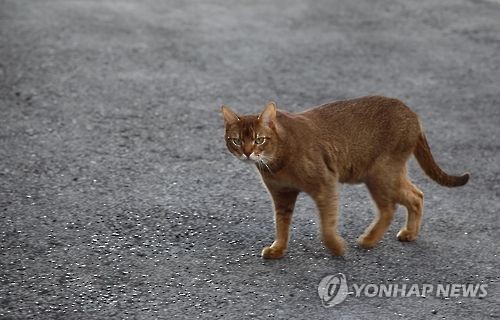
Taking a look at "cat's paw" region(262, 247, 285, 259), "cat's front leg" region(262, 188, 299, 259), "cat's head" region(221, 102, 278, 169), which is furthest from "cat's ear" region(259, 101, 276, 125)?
"cat's paw" region(262, 247, 285, 259)

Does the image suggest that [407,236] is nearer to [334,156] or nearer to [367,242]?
[367,242]

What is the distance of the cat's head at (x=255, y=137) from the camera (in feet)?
12.8

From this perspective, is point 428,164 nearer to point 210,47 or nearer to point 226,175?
point 226,175

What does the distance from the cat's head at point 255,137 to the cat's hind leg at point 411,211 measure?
0.79 m

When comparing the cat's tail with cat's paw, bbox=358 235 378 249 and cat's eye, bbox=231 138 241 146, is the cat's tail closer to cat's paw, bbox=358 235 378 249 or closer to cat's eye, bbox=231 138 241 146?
cat's paw, bbox=358 235 378 249

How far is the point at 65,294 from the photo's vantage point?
383 centimetres

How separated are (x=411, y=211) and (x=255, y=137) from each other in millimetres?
968

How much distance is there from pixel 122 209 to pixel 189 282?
91 cm

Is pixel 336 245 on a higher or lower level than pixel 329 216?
lower

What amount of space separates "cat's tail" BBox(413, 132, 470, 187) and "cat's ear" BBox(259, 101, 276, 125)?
0.81 metres

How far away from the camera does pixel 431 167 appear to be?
14.4ft

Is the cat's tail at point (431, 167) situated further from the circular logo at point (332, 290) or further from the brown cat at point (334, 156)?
the circular logo at point (332, 290)

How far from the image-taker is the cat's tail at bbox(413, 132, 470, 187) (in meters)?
4.36

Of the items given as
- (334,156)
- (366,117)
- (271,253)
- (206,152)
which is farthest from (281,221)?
(206,152)
